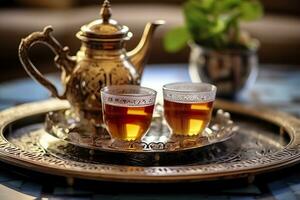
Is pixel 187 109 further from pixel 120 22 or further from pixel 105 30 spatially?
pixel 120 22

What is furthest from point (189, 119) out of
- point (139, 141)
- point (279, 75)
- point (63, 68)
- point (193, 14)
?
point (279, 75)

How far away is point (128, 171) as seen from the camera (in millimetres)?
842

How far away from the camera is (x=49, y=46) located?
1054 millimetres

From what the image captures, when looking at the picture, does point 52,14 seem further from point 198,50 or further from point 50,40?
point 50,40

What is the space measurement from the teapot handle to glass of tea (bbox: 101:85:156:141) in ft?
0.44

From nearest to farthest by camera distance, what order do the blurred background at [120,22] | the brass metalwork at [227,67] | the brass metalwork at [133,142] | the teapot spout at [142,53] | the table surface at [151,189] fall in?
1. the table surface at [151,189]
2. the brass metalwork at [133,142]
3. the teapot spout at [142,53]
4. the brass metalwork at [227,67]
5. the blurred background at [120,22]

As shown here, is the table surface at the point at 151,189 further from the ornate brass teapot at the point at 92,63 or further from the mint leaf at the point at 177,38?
the mint leaf at the point at 177,38

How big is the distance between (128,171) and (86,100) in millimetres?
229

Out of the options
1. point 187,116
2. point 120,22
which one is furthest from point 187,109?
point 120,22

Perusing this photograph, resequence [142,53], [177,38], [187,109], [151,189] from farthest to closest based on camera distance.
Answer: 1. [177,38]
2. [142,53]
3. [187,109]
4. [151,189]

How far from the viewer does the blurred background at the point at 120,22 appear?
2496 millimetres

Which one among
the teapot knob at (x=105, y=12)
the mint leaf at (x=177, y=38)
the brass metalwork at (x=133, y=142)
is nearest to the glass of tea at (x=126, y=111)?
the brass metalwork at (x=133, y=142)

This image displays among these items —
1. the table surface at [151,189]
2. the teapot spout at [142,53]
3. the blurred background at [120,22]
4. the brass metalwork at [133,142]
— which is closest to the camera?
the table surface at [151,189]

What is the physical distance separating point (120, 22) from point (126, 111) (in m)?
1.65
